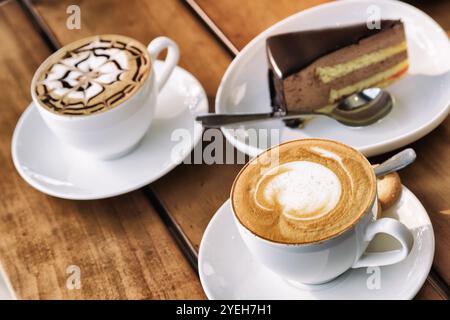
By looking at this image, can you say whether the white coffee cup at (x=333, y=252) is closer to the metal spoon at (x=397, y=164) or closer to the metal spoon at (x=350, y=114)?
the metal spoon at (x=397, y=164)

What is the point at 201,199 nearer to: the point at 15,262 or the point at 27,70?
the point at 15,262

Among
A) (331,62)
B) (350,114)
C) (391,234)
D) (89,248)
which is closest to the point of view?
(391,234)

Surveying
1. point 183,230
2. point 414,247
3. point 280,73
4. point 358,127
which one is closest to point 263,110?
point 280,73

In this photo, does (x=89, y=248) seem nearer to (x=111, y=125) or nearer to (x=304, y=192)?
(x=111, y=125)

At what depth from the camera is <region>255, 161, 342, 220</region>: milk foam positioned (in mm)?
726

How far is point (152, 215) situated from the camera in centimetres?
96

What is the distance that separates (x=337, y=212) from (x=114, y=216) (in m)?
0.39

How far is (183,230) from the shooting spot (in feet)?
3.03

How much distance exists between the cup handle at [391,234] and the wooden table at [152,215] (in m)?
0.08

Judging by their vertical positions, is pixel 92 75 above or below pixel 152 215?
above

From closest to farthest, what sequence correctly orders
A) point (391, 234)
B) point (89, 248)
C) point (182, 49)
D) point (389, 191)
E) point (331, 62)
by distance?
1. point (391, 234)
2. point (389, 191)
3. point (89, 248)
4. point (331, 62)
5. point (182, 49)

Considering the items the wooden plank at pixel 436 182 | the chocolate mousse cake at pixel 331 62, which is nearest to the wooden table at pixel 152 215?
the wooden plank at pixel 436 182

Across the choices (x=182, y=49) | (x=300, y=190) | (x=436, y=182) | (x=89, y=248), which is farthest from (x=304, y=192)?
(x=182, y=49)

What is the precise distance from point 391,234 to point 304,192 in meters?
0.11
